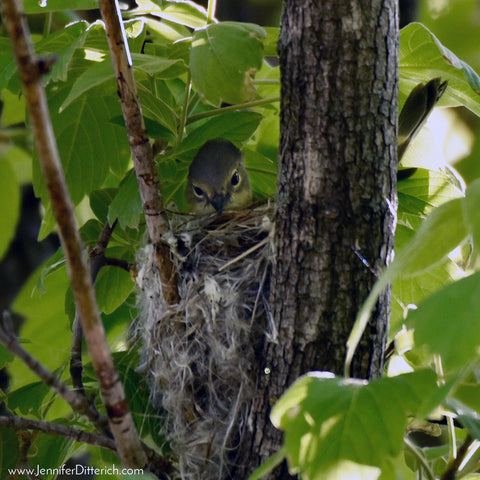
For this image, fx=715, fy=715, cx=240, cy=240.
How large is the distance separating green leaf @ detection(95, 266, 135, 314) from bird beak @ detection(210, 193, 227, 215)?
1.55 feet

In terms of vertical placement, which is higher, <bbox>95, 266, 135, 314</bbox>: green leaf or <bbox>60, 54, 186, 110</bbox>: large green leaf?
<bbox>60, 54, 186, 110</bbox>: large green leaf

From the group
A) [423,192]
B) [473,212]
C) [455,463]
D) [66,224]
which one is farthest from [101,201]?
[473,212]

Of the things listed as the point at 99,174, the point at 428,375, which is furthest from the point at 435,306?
the point at 99,174

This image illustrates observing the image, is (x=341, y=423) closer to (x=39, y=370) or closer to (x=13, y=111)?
(x=39, y=370)

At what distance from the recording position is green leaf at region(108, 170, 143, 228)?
196cm

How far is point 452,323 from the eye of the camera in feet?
3.47

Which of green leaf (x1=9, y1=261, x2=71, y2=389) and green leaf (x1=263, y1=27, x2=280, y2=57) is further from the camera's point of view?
green leaf (x1=9, y1=261, x2=71, y2=389)

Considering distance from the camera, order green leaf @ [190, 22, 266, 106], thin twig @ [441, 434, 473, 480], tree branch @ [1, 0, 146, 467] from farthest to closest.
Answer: thin twig @ [441, 434, 473, 480], green leaf @ [190, 22, 266, 106], tree branch @ [1, 0, 146, 467]

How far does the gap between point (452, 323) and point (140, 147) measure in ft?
3.47

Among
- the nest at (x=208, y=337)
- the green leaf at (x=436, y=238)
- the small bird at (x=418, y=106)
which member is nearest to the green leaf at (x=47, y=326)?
the nest at (x=208, y=337)

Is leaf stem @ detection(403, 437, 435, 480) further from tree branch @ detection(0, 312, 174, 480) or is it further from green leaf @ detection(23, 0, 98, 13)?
green leaf @ detection(23, 0, 98, 13)

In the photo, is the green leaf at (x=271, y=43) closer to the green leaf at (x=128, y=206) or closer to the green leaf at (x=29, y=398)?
the green leaf at (x=128, y=206)

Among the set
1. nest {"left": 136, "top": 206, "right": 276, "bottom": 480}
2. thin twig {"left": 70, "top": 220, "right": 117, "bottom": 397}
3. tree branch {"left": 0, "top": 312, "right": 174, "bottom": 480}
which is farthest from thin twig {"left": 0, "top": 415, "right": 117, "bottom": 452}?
nest {"left": 136, "top": 206, "right": 276, "bottom": 480}

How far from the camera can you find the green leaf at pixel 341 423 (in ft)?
4.03
